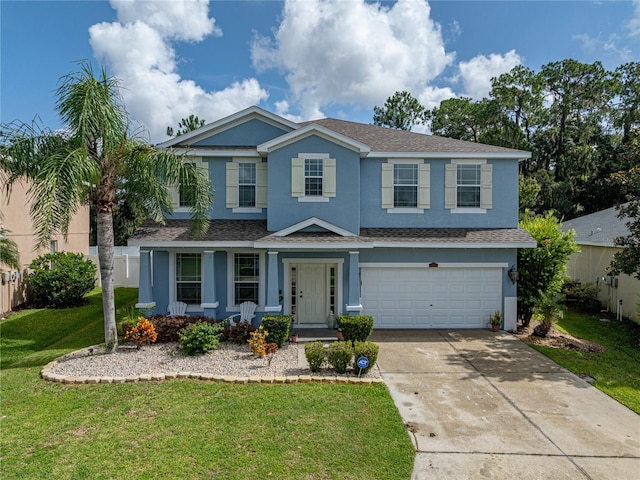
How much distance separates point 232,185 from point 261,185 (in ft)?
3.37

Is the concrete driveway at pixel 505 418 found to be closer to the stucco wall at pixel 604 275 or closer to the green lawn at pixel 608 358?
the green lawn at pixel 608 358

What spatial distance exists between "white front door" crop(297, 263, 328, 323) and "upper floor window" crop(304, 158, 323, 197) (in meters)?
2.49

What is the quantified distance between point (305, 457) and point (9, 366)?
28.4ft

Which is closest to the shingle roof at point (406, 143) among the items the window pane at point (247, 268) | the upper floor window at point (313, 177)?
the upper floor window at point (313, 177)

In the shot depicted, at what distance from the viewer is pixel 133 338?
32.9ft

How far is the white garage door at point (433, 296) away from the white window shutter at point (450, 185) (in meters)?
2.40

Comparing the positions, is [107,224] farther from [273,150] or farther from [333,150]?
[333,150]

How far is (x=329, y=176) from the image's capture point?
40.3 ft

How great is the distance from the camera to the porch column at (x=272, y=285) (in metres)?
11.2

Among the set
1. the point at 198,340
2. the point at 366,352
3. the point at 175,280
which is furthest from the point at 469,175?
the point at 175,280

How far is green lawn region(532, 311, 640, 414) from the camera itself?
8.08 metres

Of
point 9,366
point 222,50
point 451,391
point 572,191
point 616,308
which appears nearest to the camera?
point 451,391

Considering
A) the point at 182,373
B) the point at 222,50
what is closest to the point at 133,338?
the point at 182,373

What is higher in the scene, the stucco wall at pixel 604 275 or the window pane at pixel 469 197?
the window pane at pixel 469 197
